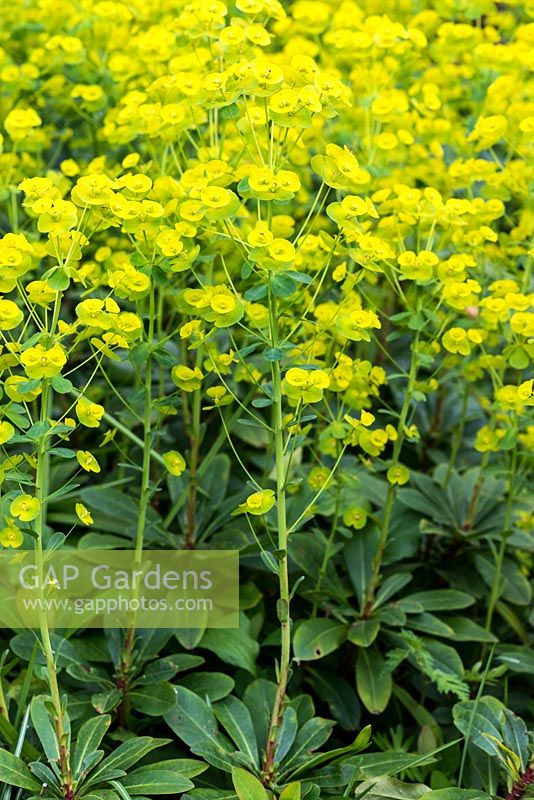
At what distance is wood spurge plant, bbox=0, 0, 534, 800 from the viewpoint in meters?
1.84

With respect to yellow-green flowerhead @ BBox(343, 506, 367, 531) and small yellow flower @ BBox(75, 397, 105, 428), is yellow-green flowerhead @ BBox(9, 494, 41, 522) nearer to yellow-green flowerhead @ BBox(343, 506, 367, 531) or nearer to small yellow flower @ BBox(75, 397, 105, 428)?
small yellow flower @ BBox(75, 397, 105, 428)

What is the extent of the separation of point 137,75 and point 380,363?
1222 millimetres

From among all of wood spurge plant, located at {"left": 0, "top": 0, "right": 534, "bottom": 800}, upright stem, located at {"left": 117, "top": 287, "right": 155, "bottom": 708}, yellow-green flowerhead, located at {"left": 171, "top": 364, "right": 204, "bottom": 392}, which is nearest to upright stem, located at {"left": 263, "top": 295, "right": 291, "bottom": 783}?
wood spurge plant, located at {"left": 0, "top": 0, "right": 534, "bottom": 800}

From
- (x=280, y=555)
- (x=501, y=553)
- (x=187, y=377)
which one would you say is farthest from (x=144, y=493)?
(x=501, y=553)

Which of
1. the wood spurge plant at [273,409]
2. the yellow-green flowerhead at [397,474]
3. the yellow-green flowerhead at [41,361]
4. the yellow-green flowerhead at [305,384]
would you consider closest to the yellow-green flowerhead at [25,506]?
the wood spurge plant at [273,409]

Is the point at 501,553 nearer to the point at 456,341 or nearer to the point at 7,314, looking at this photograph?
the point at 456,341

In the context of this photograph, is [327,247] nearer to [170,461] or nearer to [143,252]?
[143,252]

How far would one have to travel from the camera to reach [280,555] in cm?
185

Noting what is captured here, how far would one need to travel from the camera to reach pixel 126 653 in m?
2.21

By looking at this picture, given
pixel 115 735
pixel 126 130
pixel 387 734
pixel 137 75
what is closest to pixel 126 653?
pixel 115 735

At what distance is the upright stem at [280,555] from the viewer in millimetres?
1845

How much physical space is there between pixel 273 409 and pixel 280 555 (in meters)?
0.29

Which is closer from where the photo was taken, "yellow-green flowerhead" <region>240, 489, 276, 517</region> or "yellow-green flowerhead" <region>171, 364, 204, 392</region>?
"yellow-green flowerhead" <region>240, 489, 276, 517</region>

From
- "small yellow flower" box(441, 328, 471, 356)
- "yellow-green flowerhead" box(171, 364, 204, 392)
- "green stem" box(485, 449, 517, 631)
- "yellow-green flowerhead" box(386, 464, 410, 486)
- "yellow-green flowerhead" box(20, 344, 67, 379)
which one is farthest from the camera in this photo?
"green stem" box(485, 449, 517, 631)
